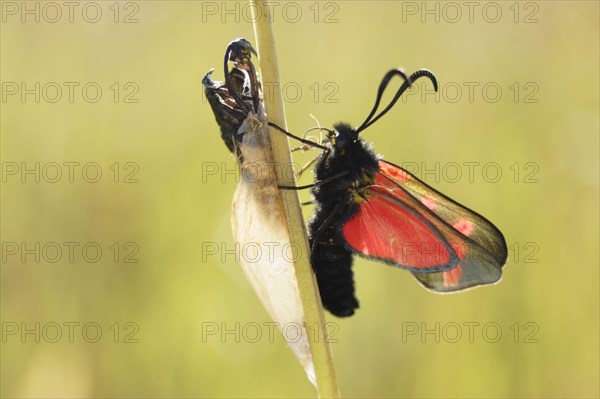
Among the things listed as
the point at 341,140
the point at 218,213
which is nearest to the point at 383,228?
the point at 341,140

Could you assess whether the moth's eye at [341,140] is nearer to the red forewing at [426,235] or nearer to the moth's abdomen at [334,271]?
the red forewing at [426,235]

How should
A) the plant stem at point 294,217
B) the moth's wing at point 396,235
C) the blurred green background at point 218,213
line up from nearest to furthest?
the plant stem at point 294,217
the moth's wing at point 396,235
the blurred green background at point 218,213

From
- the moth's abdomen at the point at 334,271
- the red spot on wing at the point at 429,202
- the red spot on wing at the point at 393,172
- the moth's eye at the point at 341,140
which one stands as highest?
the moth's eye at the point at 341,140

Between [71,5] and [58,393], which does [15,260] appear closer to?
[58,393]

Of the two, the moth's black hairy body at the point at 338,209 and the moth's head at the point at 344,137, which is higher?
the moth's head at the point at 344,137

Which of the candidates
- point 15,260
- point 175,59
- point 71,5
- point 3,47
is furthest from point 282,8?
point 15,260

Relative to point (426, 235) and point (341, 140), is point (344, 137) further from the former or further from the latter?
point (426, 235)

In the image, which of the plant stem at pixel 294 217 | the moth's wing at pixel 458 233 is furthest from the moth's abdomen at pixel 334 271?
the plant stem at pixel 294 217
